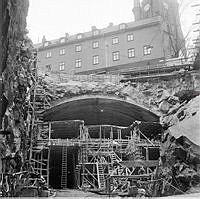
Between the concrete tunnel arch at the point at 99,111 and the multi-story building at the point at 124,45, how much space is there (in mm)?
11707

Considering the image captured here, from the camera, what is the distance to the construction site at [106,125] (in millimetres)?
22938

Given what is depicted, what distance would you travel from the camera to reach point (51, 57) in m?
59.9

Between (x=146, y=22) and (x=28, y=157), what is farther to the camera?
(x=146, y=22)

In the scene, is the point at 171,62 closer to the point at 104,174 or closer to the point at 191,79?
the point at 191,79

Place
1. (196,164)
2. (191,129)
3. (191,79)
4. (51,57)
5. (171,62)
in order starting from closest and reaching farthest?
1. (196,164)
2. (191,129)
3. (191,79)
4. (171,62)
5. (51,57)

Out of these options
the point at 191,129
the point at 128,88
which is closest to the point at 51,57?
the point at 128,88

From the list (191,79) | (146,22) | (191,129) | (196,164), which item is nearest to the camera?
(196,164)

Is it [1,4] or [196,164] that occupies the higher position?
[1,4]

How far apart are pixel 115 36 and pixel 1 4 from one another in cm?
4767

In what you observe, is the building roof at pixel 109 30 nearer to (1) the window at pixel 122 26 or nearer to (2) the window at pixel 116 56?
(1) the window at pixel 122 26

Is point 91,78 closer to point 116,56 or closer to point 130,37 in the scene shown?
point 116,56

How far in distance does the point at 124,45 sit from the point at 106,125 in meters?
25.4

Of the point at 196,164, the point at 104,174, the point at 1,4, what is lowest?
the point at 104,174

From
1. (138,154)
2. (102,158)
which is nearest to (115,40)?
(138,154)
